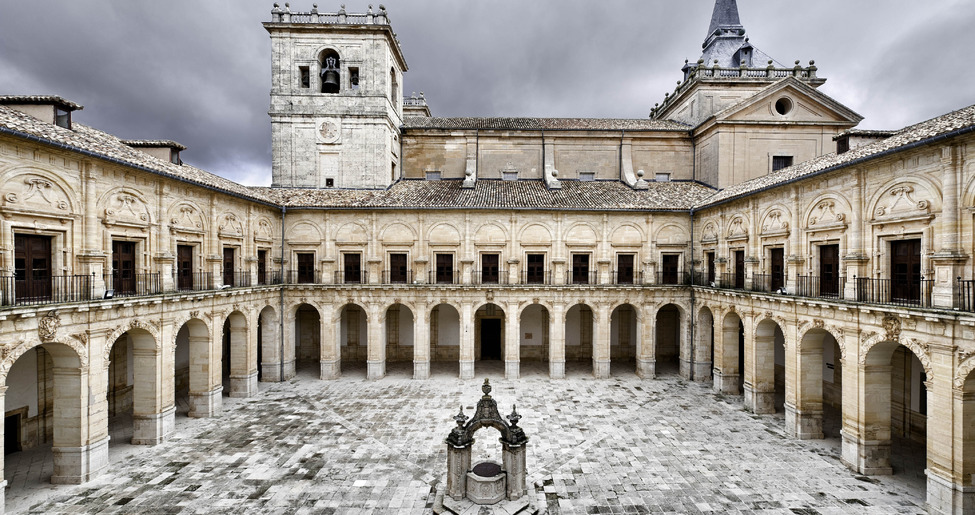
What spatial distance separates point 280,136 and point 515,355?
59.9ft

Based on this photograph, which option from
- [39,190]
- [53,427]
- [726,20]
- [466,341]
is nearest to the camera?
[39,190]

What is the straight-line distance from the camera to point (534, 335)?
25719 millimetres

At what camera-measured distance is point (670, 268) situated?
73.6ft

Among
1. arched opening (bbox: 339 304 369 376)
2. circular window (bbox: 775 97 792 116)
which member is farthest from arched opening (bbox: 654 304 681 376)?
arched opening (bbox: 339 304 369 376)

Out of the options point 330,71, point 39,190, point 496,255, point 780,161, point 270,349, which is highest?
point 330,71

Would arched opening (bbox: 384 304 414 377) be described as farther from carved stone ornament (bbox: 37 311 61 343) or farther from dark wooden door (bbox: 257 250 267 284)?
carved stone ornament (bbox: 37 311 61 343)

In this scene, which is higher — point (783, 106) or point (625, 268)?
point (783, 106)

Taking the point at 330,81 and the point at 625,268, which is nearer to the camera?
the point at 625,268

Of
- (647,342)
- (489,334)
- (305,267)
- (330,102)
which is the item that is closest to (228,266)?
(305,267)

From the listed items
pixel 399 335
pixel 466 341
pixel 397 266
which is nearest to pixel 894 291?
pixel 466 341

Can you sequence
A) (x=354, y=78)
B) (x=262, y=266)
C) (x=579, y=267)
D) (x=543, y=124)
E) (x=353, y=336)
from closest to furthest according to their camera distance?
1. (x=262, y=266)
2. (x=579, y=267)
3. (x=354, y=78)
4. (x=353, y=336)
5. (x=543, y=124)

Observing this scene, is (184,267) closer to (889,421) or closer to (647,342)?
(647,342)

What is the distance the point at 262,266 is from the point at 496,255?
38.4ft

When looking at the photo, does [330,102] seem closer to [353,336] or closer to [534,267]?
[353,336]
